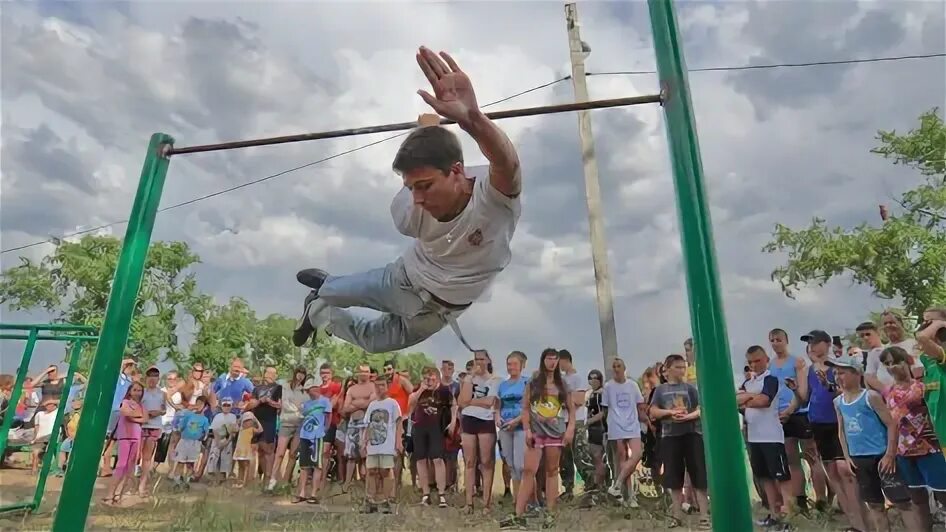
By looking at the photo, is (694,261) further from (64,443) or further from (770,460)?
(64,443)

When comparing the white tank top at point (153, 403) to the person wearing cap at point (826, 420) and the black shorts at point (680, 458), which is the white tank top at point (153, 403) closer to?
the black shorts at point (680, 458)

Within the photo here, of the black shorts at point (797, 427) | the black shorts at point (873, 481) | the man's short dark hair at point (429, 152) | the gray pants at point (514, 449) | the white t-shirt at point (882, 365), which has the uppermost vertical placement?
the man's short dark hair at point (429, 152)

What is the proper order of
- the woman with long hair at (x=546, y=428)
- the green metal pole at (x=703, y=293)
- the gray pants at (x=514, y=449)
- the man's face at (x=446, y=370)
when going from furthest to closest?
the man's face at (x=446, y=370), the gray pants at (x=514, y=449), the woman with long hair at (x=546, y=428), the green metal pole at (x=703, y=293)

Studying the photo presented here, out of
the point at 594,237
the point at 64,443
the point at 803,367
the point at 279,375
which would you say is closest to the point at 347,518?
the point at 279,375

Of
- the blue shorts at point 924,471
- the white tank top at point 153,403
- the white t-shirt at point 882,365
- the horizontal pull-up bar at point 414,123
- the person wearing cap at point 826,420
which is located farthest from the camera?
the white tank top at point 153,403

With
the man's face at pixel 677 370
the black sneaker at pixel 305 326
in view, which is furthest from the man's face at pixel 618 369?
the black sneaker at pixel 305 326

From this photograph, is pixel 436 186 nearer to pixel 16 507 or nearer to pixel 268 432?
pixel 268 432

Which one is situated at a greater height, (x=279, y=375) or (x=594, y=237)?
(x=594, y=237)

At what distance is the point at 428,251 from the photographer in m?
2.57

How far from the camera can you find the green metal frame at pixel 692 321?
6.42 feet

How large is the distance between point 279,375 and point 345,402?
791 millimetres

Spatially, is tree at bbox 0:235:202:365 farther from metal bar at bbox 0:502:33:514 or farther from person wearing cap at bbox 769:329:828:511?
person wearing cap at bbox 769:329:828:511

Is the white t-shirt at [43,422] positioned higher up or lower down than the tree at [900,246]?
lower down

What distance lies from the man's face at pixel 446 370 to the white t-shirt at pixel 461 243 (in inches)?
121
